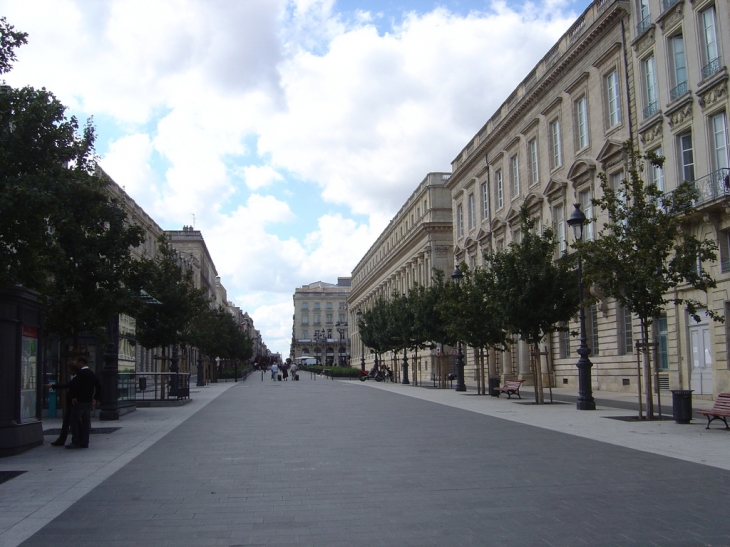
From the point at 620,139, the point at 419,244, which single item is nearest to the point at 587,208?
the point at 620,139

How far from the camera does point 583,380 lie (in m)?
21.6

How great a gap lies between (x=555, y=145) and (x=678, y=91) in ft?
40.0

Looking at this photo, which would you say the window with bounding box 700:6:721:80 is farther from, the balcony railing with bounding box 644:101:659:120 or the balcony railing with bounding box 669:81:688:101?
the balcony railing with bounding box 644:101:659:120

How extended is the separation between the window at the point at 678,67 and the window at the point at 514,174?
56.7 ft

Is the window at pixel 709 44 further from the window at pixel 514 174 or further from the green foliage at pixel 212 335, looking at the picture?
the green foliage at pixel 212 335

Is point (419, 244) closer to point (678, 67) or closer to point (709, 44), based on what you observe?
point (678, 67)

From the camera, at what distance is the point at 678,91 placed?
27391mm

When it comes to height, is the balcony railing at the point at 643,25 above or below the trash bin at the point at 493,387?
above

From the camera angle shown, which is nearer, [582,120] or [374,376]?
[582,120]

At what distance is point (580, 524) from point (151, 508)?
14.0ft

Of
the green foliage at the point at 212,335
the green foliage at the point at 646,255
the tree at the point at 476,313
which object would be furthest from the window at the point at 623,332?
the green foliage at the point at 212,335

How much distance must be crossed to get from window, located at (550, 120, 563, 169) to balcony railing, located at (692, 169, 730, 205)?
13603 mm

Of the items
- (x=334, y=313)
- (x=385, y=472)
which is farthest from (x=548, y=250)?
(x=334, y=313)

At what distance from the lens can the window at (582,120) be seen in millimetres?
35688
